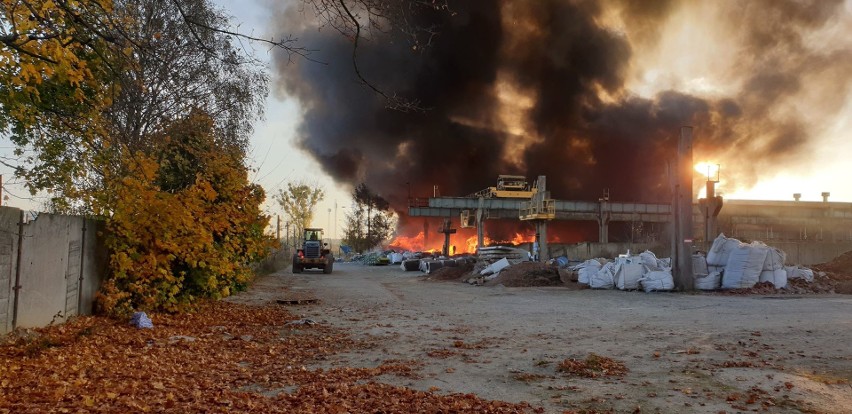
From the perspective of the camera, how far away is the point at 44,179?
9.50 m

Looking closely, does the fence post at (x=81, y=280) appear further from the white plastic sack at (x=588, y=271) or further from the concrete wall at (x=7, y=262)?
the white plastic sack at (x=588, y=271)

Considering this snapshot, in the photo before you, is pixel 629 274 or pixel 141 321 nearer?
pixel 141 321

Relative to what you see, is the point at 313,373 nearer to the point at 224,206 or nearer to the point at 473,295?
the point at 224,206

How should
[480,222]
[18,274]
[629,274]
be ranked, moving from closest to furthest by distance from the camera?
[18,274], [629,274], [480,222]

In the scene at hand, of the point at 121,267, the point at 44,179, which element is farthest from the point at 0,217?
the point at 121,267

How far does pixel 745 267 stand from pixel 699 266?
1.43 metres

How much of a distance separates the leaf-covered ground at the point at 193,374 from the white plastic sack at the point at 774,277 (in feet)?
49.7

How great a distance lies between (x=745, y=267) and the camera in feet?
61.2

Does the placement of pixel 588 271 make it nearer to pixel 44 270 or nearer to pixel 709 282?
pixel 709 282

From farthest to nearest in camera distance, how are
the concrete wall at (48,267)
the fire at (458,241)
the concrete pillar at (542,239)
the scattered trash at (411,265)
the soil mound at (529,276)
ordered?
the fire at (458,241) < the scattered trash at (411,265) < the concrete pillar at (542,239) < the soil mound at (529,276) < the concrete wall at (48,267)

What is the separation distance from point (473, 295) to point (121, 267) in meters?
11.4

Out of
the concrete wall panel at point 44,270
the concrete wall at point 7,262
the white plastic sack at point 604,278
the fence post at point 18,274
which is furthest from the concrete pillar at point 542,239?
the concrete wall at point 7,262

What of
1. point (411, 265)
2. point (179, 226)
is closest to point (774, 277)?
point (179, 226)

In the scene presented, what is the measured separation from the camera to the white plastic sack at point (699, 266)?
19562 mm
